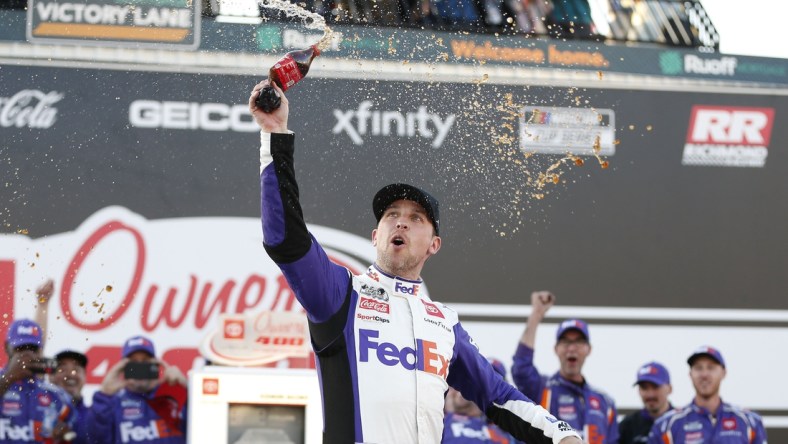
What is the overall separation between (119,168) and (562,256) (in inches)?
127

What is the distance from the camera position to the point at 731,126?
8625 mm

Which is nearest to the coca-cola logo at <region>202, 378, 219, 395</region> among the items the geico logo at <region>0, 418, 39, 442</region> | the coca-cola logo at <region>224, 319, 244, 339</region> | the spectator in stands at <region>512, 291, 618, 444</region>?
the coca-cola logo at <region>224, 319, 244, 339</region>

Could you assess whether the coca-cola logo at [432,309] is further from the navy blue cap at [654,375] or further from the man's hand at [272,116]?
the navy blue cap at [654,375]

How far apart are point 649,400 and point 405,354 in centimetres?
455

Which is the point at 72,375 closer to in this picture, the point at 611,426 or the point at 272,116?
the point at 611,426

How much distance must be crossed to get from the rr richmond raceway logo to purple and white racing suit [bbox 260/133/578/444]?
222 inches

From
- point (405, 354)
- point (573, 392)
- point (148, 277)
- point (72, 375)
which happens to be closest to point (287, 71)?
point (405, 354)

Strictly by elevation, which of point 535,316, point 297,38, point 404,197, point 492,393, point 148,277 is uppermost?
point 297,38

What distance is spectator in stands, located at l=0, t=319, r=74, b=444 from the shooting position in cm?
645

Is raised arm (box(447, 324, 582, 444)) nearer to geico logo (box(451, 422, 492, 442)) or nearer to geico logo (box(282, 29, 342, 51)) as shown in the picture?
geico logo (box(451, 422, 492, 442))

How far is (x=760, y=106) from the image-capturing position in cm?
878

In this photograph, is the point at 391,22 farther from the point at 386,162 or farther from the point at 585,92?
the point at 585,92

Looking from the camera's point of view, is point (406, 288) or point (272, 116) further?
point (406, 288)

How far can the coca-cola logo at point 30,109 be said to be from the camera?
768 cm
